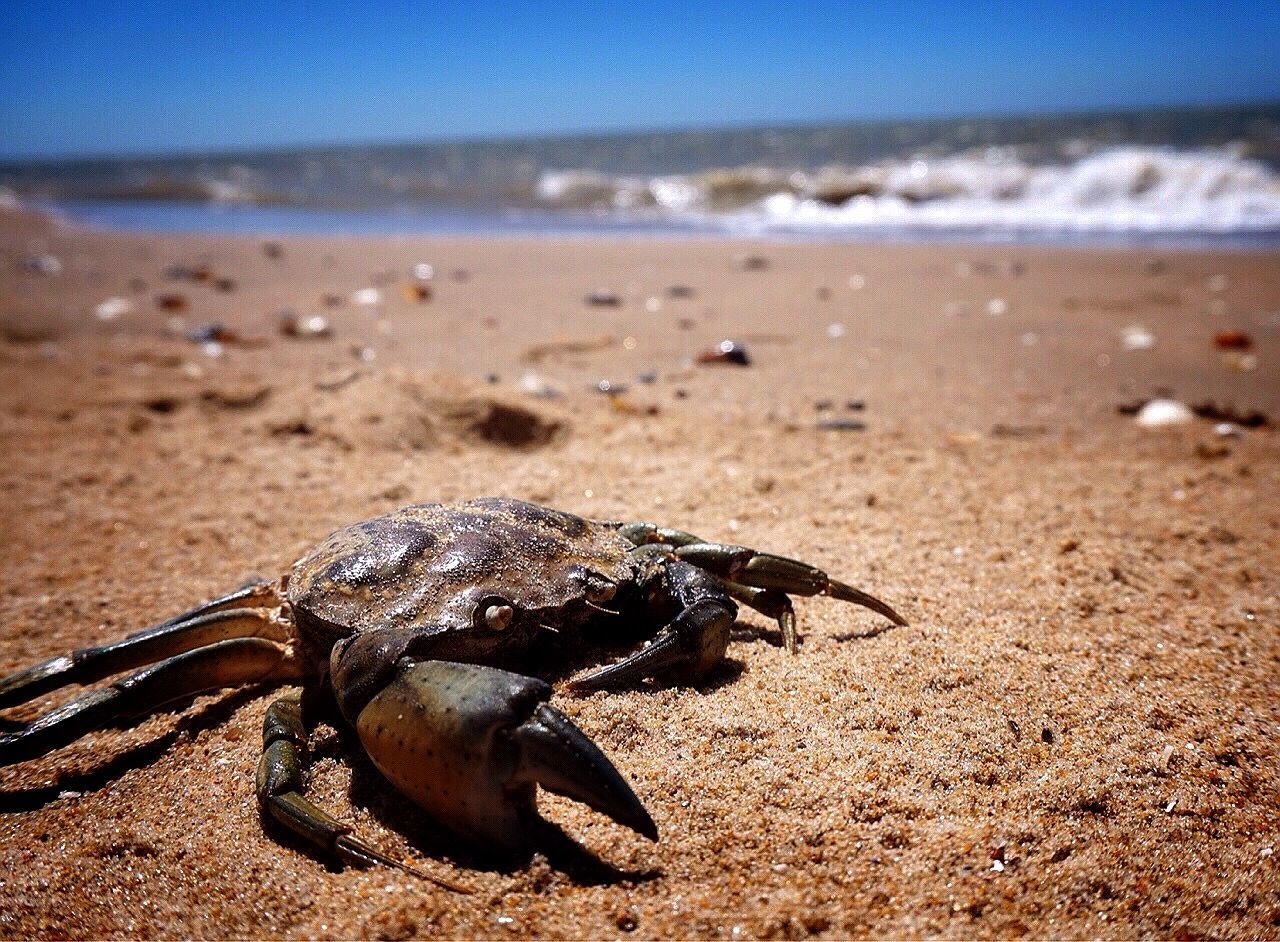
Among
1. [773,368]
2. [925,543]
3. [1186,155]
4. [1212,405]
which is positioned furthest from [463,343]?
[1186,155]

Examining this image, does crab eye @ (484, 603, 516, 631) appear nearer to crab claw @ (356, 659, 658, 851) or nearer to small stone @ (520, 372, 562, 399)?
crab claw @ (356, 659, 658, 851)

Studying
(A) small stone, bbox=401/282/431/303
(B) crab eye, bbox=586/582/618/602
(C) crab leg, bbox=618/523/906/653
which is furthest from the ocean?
(B) crab eye, bbox=586/582/618/602

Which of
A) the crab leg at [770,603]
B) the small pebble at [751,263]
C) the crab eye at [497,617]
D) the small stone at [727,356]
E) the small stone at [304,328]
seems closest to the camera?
the crab eye at [497,617]

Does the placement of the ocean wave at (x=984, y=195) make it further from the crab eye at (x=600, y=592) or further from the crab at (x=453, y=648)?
the crab eye at (x=600, y=592)

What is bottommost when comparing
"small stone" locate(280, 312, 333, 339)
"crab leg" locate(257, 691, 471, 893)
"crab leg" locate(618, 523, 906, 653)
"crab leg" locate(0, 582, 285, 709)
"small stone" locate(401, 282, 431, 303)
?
"crab leg" locate(257, 691, 471, 893)

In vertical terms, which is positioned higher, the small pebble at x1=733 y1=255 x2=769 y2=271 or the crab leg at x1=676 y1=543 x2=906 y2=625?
the small pebble at x1=733 y1=255 x2=769 y2=271

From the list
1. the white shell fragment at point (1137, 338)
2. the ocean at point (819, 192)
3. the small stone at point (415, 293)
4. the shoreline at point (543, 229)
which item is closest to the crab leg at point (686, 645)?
the white shell fragment at point (1137, 338)
